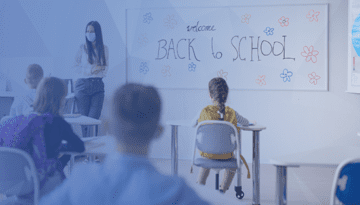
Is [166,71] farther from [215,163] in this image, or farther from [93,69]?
A: [215,163]

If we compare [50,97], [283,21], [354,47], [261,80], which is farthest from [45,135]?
Result: [354,47]

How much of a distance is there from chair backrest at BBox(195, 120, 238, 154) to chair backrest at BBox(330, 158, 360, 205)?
0.92m

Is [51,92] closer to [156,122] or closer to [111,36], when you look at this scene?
[156,122]

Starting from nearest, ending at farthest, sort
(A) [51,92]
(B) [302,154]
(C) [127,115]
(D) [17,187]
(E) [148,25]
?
(C) [127,115] → (D) [17,187] → (B) [302,154] → (A) [51,92] → (E) [148,25]

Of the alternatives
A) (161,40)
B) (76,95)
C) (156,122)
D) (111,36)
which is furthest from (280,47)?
(156,122)

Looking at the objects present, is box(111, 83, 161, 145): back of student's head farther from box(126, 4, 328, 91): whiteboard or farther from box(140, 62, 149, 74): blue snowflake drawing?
box(140, 62, 149, 74): blue snowflake drawing

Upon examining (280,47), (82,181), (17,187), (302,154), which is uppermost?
(280,47)

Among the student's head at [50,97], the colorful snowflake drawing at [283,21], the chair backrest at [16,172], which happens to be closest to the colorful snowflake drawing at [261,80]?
the colorful snowflake drawing at [283,21]

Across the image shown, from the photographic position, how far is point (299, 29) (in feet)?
11.3

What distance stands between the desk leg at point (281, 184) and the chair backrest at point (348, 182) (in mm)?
349

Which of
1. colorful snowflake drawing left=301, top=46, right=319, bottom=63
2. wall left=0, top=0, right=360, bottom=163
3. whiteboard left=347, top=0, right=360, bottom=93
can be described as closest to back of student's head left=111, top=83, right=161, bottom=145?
wall left=0, top=0, right=360, bottom=163

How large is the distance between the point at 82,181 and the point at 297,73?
129 inches

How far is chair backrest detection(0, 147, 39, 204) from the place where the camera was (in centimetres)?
123

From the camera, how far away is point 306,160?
1362 millimetres
